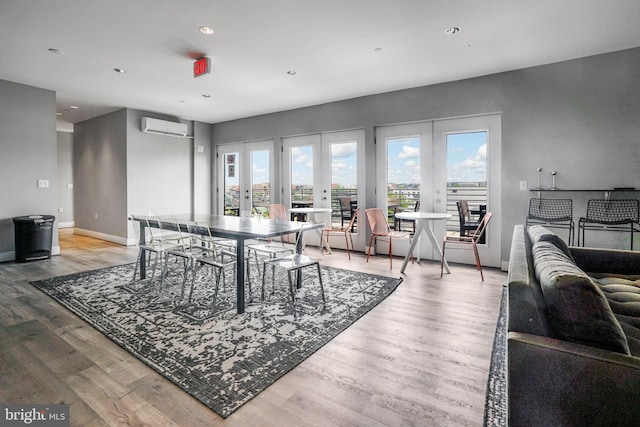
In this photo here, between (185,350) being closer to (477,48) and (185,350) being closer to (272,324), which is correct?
(272,324)

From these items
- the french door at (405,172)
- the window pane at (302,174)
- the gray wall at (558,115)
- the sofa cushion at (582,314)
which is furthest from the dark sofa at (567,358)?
the window pane at (302,174)

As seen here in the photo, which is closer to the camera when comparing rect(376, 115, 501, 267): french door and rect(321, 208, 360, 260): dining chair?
rect(376, 115, 501, 267): french door

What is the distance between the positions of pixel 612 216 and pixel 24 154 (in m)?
8.38

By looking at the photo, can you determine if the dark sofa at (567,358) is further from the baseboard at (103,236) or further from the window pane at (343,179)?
the baseboard at (103,236)

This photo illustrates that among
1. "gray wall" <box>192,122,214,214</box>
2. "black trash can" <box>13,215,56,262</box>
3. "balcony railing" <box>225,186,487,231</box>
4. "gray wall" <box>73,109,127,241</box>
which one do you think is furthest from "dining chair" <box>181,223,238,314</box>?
"gray wall" <box>192,122,214,214</box>

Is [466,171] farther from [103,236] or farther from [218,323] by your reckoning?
[103,236]

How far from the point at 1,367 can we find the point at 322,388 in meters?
2.02

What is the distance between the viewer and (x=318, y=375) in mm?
1995

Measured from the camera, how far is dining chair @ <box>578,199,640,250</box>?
3779 mm

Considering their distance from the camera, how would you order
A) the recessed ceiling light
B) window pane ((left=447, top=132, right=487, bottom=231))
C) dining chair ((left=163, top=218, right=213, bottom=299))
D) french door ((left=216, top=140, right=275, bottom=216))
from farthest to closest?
french door ((left=216, top=140, right=275, bottom=216)), window pane ((left=447, top=132, right=487, bottom=231)), dining chair ((left=163, top=218, right=213, bottom=299)), the recessed ceiling light

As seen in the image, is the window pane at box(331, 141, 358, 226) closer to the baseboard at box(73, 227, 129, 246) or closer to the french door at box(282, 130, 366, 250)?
the french door at box(282, 130, 366, 250)

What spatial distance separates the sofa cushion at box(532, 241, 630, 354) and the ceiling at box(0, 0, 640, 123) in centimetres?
271

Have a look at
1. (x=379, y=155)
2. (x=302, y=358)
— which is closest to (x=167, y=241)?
(x=302, y=358)

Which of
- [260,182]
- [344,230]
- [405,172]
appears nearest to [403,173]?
[405,172]
